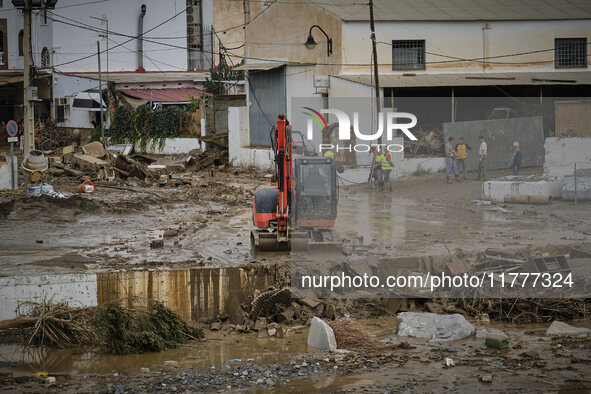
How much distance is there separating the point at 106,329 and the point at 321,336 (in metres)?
3.35

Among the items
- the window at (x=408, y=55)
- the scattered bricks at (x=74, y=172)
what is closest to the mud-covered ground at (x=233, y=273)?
the scattered bricks at (x=74, y=172)

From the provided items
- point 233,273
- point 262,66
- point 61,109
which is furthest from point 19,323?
point 61,109

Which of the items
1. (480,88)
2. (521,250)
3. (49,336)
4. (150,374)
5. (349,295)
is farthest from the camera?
(480,88)

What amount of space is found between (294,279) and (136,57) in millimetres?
35072

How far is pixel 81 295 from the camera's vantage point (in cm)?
1214

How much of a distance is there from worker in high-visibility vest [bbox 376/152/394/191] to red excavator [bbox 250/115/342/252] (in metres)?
7.11

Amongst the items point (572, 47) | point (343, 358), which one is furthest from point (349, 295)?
point (572, 47)

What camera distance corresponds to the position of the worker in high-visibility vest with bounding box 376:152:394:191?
72.0ft

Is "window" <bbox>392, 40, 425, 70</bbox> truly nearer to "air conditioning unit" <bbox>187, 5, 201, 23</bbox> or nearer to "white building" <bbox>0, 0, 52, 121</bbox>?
"air conditioning unit" <bbox>187, 5, 201, 23</bbox>

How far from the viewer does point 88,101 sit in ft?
Result: 131

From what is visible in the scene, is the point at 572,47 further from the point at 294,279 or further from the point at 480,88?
the point at 294,279

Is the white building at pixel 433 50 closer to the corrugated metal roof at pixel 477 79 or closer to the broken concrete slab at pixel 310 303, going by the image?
the corrugated metal roof at pixel 477 79

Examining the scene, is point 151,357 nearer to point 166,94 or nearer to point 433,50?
point 433,50

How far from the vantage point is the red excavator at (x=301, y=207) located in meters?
14.5
